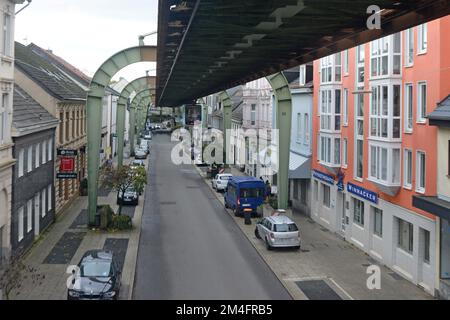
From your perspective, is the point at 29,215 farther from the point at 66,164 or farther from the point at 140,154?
the point at 140,154

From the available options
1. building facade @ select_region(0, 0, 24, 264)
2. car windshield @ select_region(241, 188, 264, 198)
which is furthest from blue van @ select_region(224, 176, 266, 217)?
building facade @ select_region(0, 0, 24, 264)

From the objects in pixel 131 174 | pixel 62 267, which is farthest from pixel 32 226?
pixel 131 174

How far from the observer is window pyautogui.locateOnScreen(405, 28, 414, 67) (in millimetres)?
20891

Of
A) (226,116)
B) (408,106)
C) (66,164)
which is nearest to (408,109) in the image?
(408,106)

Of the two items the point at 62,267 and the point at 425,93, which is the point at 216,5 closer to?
the point at 425,93

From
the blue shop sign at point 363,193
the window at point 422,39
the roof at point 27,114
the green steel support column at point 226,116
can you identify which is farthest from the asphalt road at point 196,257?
the green steel support column at point 226,116

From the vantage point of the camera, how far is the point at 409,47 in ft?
69.4

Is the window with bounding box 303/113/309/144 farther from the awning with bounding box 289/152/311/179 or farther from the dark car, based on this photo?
the dark car

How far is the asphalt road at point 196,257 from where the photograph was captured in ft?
59.5

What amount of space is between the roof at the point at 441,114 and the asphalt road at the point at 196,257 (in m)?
7.04

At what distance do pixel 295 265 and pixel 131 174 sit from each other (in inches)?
490

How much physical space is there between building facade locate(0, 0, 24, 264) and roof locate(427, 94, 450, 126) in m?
13.9

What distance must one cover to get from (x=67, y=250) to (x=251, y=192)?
483 inches

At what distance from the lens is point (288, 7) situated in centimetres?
1055
